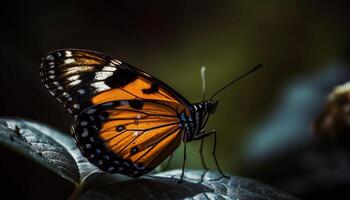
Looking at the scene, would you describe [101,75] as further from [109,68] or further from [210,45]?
[210,45]

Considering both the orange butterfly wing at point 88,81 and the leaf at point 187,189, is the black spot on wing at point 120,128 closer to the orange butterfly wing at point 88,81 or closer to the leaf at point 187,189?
the orange butterfly wing at point 88,81

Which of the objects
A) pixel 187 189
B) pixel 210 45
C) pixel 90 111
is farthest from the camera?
pixel 210 45

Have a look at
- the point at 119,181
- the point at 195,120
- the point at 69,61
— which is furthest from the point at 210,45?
the point at 119,181

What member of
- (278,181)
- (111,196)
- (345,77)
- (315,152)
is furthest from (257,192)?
(345,77)

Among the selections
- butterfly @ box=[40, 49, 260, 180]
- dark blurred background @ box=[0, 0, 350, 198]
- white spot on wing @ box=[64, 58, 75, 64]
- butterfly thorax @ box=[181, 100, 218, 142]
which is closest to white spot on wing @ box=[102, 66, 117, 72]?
butterfly @ box=[40, 49, 260, 180]

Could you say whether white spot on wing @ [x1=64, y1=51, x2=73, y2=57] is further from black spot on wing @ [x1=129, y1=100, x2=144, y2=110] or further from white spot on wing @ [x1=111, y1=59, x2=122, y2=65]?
black spot on wing @ [x1=129, y1=100, x2=144, y2=110]

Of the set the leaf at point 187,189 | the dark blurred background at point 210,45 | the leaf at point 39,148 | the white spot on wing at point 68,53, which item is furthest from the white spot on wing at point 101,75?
the dark blurred background at point 210,45

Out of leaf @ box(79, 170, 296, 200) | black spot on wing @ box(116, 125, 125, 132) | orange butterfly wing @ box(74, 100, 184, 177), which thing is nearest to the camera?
leaf @ box(79, 170, 296, 200)

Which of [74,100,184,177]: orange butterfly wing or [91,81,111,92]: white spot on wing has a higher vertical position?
[91,81,111,92]: white spot on wing
